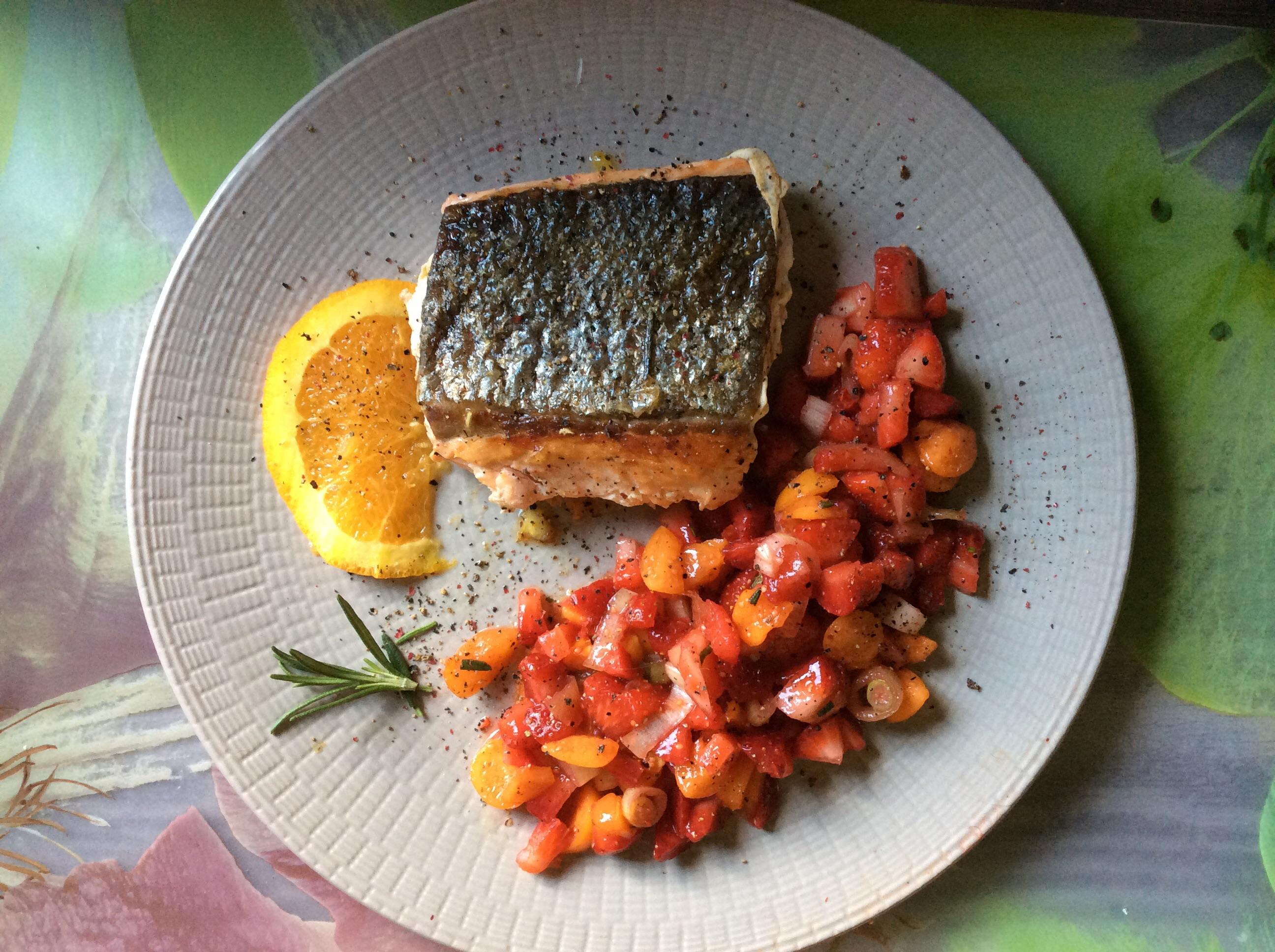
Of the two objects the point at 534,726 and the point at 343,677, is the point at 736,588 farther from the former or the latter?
the point at 343,677

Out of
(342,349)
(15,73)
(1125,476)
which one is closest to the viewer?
(1125,476)

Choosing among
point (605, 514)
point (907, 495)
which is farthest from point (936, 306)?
point (605, 514)

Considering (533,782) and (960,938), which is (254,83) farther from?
(960,938)

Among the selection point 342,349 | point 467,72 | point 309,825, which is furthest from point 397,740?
point 467,72

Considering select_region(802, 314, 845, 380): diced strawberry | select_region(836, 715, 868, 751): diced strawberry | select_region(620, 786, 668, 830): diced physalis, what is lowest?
select_region(620, 786, 668, 830): diced physalis

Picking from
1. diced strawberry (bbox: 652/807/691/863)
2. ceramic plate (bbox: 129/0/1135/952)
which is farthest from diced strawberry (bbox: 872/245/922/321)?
diced strawberry (bbox: 652/807/691/863)

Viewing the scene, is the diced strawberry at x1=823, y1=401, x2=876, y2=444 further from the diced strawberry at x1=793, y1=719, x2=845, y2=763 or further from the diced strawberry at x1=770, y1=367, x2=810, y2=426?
the diced strawberry at x1=793, y1=719, x2=845, y2=763
